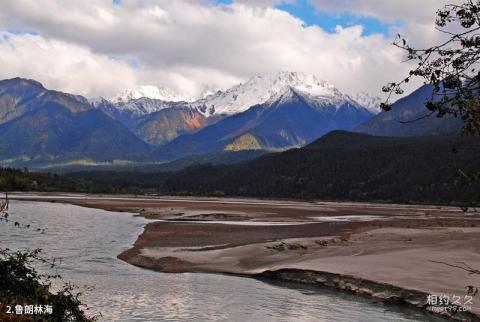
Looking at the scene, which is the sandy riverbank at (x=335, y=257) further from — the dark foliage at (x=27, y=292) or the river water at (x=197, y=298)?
the dark foliage at (x=27, y=292)

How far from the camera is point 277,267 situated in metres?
39.1

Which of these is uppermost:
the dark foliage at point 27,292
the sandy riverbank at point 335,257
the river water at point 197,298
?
the dark foliage at point 27,292

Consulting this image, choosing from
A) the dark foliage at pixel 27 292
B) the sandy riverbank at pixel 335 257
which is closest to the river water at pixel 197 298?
the sandy riverbank at pixel 335 257

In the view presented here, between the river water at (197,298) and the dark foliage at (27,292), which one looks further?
the river water at (197,298)

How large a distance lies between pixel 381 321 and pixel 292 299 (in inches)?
232

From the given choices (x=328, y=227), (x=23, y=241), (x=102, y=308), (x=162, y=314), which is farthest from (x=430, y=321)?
(x=328, y=227)

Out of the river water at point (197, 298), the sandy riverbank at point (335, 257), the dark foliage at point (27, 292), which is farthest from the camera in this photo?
the sandy riverbank at point (335, 257)

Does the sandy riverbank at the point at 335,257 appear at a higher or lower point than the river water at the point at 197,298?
Answer: higher

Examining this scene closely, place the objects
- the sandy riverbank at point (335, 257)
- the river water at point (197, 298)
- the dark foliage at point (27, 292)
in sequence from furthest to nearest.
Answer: the sandy riverbank at point (335, 257)
the river water at point (197, 298)
the dark foliage at point (27, 292)

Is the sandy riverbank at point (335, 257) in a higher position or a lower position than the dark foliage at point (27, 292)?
lower

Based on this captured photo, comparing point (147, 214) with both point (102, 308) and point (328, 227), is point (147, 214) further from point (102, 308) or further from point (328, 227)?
point (102, 308)

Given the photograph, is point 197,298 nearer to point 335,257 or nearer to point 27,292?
point 335,257

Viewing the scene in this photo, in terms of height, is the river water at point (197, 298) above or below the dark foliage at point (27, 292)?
below

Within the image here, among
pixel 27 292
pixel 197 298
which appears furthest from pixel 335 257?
pixel 27 292
